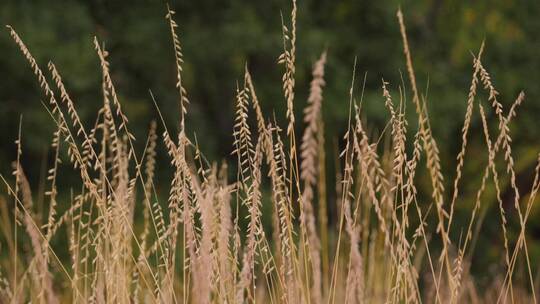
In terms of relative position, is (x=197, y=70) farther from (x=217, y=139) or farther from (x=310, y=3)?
(x=310, y=3)

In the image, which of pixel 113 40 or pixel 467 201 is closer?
pixel 113 40

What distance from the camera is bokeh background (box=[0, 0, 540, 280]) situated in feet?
32.9

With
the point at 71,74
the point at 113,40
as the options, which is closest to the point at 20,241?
the point at 71,74

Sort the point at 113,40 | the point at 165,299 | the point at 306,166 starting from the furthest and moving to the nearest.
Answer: the point at 113,40, the point at 165,299, the point at 306,166

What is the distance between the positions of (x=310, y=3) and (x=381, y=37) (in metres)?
0.89

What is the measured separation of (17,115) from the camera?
403 inches

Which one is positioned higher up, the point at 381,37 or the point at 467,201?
the point at 381,37

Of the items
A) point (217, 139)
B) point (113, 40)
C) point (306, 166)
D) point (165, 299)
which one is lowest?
point (165, 299)

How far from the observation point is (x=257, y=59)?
1231 centimetres

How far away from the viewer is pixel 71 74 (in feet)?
31.3

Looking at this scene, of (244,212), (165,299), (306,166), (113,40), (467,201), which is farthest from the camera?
(467,201)

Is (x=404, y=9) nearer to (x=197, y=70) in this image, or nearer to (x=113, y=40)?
(x=197, y=70)

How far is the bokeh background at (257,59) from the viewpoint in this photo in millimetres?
10031

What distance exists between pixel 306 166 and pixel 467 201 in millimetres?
11963
